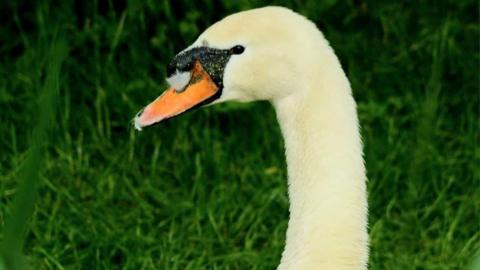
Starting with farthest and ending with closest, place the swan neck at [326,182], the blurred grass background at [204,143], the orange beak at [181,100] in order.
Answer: the blurred grass background at [204,143] → the orange beak at [181,100] → the swan neck at [326,182]

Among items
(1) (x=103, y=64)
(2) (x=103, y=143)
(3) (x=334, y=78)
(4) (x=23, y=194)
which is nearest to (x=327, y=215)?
(3) (x=334, y=78)

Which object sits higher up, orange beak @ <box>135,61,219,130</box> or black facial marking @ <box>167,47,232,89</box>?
black facial marking @ <box>167,47,232,89</box>

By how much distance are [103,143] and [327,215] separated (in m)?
2.39

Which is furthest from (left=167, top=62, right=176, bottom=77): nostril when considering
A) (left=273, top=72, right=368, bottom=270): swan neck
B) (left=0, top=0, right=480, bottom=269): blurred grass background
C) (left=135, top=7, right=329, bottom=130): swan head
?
(left=0, top=0, right=480, bottom=269): blurred grass background

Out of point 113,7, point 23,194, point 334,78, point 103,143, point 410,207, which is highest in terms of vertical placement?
point 23,194

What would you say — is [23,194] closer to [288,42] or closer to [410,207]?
[288,42]

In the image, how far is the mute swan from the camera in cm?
284

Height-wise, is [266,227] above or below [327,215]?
below

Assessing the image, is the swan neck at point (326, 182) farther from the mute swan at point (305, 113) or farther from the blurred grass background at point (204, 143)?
the blurred grass background at point (204, 143)

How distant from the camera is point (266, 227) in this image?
15.2ft

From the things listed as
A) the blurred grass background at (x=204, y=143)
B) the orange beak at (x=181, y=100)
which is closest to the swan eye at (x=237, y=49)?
the orange beak at (x=181, y=100)

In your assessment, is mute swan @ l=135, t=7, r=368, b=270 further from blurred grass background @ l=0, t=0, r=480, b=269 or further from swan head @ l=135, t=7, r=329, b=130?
blurred grass background @ l=0, t=0, r=480, b=269

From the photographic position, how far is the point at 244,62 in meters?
3.04

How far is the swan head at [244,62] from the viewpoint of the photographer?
2.94 metres
